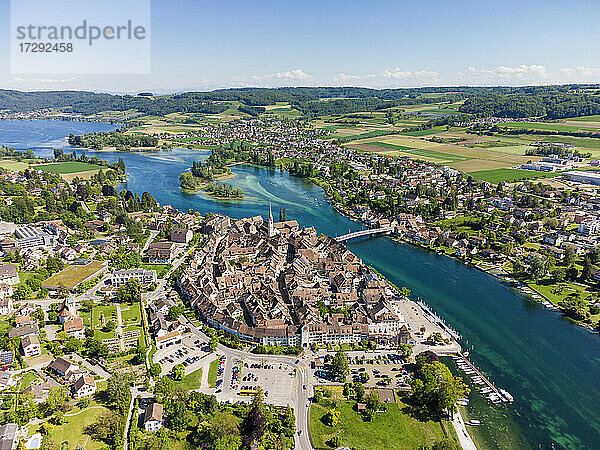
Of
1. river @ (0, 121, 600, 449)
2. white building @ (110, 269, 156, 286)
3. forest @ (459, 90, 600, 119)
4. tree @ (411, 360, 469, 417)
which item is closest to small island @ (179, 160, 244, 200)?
river @ (0, 121, 600, 449)

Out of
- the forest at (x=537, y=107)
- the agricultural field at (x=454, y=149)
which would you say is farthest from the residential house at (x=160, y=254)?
the forest at (x=537, y=107)

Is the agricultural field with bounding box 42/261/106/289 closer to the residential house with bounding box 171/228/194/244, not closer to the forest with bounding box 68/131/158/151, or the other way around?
the residential house with bounding box 171/228/194/244

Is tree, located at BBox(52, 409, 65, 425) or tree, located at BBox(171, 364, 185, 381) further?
tree, located at BBox(171, 364, 185, 381)

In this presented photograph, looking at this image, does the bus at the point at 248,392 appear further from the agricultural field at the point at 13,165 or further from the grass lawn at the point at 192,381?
the agricultural field at the point at 13,165

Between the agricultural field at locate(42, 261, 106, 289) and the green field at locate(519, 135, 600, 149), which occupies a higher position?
the green field at locate(519, 135, 600, 149)

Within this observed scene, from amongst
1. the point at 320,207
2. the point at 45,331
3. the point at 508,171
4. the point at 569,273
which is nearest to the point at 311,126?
the point at 508,171

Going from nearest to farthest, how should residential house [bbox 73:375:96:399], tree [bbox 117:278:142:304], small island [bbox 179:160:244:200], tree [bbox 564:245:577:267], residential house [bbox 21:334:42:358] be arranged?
1. residential house [bbox 73:375:96:399]
2. residential house [bbox 21:334:42:358]
3. tree [bbox 117:278:142:304]
4. tree [bbox 564:245:577:267]
5. small island [bbox 179:160:244:200]
